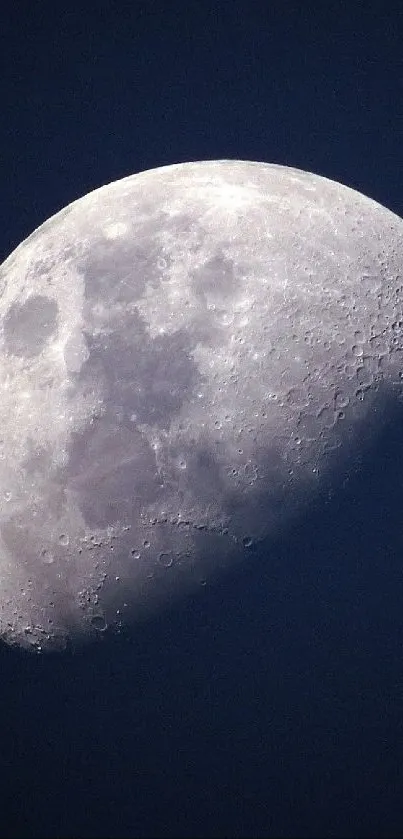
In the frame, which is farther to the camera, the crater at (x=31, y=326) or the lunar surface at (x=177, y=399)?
the crater at (x=31, y=326)

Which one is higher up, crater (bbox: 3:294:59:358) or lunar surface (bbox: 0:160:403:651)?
crater (bbox: 3:294:59:358)

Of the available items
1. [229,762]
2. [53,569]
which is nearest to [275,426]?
[53,569]

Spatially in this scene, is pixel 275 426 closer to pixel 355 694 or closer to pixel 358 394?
pixel 358 394

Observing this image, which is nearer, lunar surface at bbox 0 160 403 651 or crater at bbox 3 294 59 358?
lunar surface at bbox 0 160 403 651

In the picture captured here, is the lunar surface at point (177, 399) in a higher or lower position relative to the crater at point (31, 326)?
lower

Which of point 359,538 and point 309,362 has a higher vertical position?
point 309,362

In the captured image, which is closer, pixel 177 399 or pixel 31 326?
pixel 177 399

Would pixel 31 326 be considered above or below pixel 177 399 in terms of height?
above

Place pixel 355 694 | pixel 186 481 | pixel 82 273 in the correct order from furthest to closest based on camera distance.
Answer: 1. pixel 82 273
2. pixel 355 694
3. pixel 186 481
